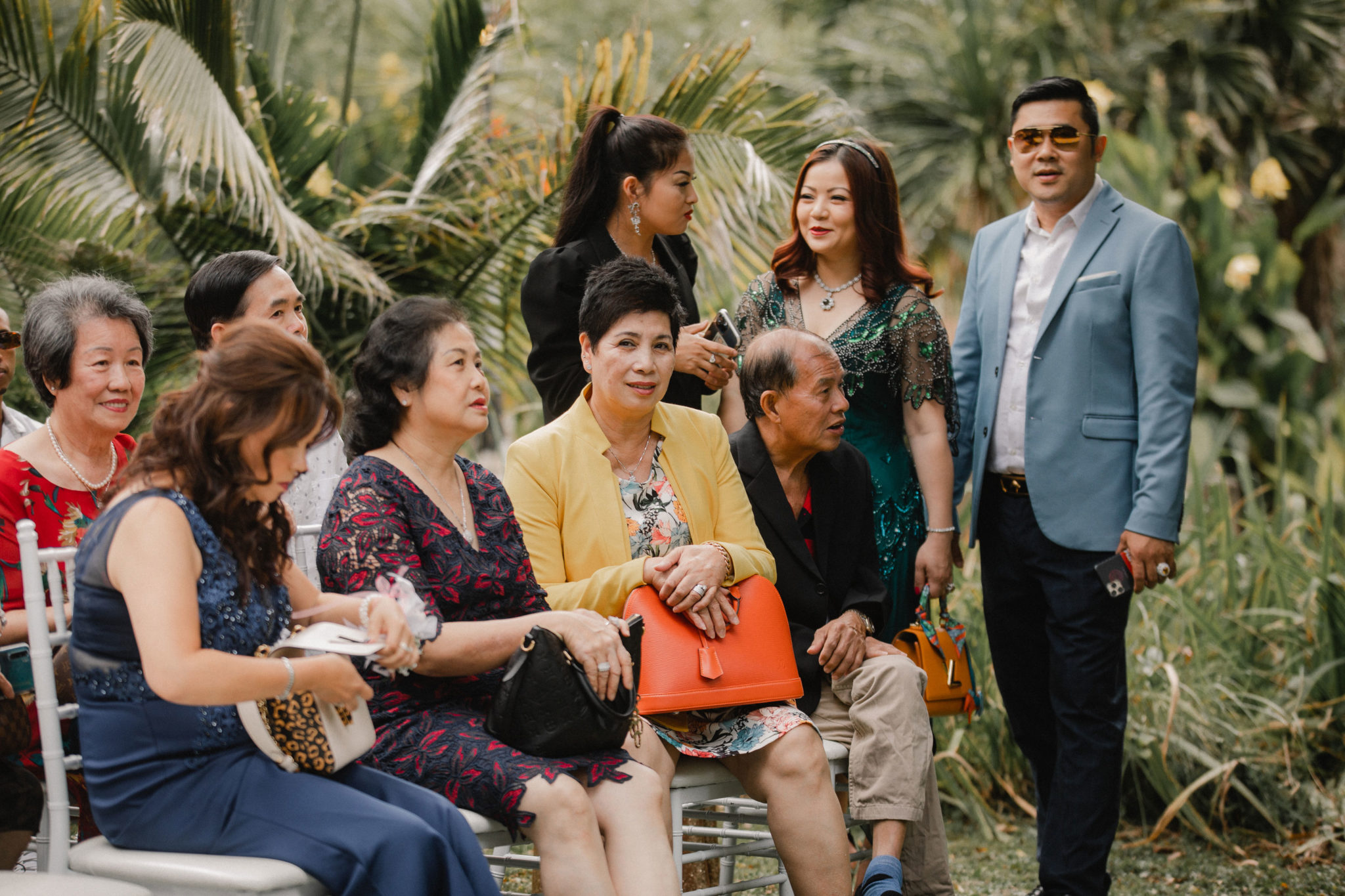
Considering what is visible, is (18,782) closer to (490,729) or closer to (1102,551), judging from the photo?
(490,729)

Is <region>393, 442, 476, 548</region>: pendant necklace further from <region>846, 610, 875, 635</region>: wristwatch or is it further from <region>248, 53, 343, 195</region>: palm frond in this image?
<region>248, 53, 343, 195</region>: palm frond

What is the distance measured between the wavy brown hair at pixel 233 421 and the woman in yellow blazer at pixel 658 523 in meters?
0.86

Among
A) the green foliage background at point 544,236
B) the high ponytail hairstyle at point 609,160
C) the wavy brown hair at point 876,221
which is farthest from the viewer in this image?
the green foliage background at point 544,236

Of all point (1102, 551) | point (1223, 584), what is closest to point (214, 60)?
point (1102, 551)

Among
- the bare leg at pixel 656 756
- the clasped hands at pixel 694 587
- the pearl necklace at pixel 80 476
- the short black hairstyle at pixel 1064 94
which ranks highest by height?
the short black hairstyle at pixel 1064 94

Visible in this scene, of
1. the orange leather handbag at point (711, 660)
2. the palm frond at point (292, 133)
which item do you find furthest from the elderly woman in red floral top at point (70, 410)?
the palm frond at point (292, 133)

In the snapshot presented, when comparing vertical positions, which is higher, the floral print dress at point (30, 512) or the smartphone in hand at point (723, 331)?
the smartphone in hand at point (723, 331)

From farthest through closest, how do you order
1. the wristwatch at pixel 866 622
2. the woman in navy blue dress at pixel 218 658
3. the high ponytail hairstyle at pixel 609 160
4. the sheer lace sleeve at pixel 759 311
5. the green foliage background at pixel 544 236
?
the green foliage background at pixel 544 236 → the sheer lace sleeve at pixel 759 311 → the high ponytail hairstyle at pixel 609 160 → the wristwatch at pixel 866 622 → the woman in navy blue dress at pixel 218 658

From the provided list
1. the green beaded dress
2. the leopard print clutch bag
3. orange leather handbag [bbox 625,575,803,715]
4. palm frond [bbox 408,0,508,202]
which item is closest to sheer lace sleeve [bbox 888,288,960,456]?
the green beaded dress

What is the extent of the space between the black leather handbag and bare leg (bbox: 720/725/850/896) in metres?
0.47

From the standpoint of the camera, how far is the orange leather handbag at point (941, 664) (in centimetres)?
325

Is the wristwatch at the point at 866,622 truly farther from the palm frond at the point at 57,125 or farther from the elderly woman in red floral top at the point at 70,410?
the palm frond at the point at 57,125

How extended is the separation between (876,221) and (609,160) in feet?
2.57

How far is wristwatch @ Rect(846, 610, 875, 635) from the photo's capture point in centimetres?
320
